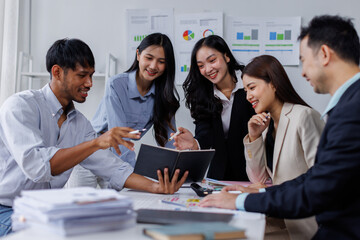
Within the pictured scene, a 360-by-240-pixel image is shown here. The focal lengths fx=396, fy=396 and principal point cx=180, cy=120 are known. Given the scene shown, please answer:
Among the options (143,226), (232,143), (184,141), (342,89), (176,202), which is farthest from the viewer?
(232,143)

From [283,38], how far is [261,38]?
0.56 ft

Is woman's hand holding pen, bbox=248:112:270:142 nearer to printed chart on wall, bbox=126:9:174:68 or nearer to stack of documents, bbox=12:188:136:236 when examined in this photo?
stack of documents, bbox=12:188:136:236

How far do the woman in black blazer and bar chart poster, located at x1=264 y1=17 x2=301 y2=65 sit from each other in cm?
78

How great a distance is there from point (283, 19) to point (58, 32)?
1.83 meters

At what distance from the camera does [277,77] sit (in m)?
1.83

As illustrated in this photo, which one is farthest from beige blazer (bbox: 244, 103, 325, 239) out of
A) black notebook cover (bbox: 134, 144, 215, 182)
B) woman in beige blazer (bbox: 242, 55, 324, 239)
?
black notebook cover (bbox: 134, 144, 215, 182)

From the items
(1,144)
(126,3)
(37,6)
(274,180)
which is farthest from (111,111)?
(37,6)

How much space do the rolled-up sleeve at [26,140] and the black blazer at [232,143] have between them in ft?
3.60

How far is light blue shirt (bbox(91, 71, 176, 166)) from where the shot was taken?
2.35 m

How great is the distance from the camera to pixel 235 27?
10.2ft

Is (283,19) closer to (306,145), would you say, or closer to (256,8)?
(256,8)

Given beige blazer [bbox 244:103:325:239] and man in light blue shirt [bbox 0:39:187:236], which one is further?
beige blazer [bbox 244:103:325:239]

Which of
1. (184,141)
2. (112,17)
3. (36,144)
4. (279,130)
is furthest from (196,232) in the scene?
(112,17)

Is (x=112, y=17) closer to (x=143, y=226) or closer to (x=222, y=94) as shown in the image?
(x=222, y=94)
